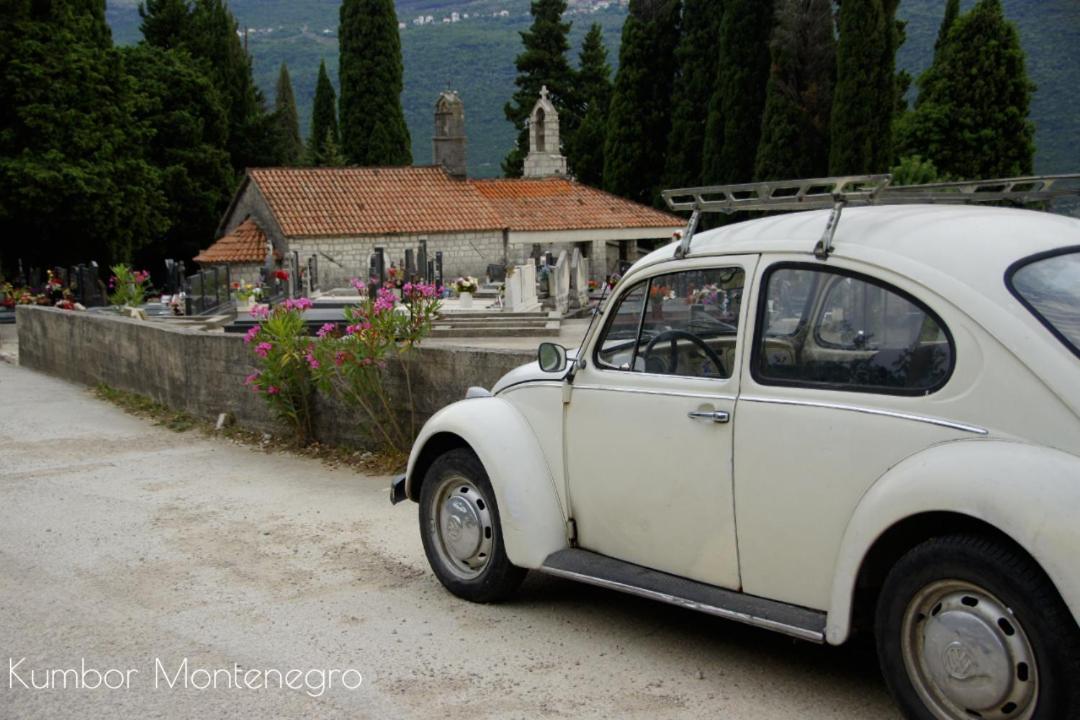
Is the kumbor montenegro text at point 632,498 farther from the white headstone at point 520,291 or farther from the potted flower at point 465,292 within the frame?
the potted flower at point 465,292

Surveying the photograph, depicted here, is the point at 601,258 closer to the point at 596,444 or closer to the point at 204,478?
the point at 204,478

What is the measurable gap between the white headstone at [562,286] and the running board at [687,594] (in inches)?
1008

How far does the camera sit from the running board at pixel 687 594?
4555 millimetres

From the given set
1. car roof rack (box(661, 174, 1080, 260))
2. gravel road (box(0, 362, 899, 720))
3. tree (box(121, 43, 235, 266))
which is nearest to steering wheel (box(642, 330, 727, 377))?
car roof rack (box(661, 174, 1080, 260))

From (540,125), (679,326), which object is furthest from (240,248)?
(679,326)

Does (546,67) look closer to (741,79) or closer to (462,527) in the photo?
(741,79)

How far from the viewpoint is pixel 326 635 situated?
5812 millimetres

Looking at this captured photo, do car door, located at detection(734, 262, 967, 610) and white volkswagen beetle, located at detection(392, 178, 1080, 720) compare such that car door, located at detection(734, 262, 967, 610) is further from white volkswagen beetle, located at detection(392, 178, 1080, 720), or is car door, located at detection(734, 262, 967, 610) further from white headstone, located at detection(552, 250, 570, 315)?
white headstone, located at detection(552, 250, 570, 315)

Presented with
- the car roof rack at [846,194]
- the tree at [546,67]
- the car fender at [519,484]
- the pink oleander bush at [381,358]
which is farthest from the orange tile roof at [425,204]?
the car roof rack at [846,194]

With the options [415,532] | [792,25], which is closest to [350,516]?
[415,532]

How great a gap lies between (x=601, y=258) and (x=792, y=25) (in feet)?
41.4

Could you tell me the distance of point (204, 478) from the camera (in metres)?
9.98

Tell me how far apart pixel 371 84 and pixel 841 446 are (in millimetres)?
58743

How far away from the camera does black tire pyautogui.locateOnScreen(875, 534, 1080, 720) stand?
3.80 m
